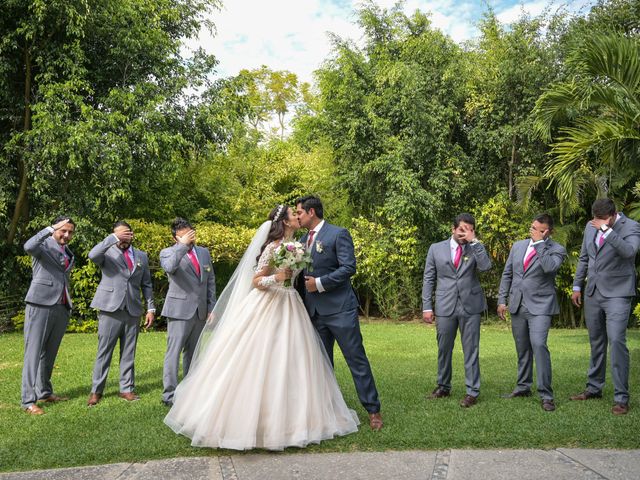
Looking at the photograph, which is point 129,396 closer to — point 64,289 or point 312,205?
point 64,289

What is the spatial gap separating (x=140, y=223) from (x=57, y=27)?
5.37 m

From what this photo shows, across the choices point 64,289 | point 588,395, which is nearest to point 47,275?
point 64,289

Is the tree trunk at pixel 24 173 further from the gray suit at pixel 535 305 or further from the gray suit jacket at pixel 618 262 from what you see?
the gray suit jacket at pixel 618 262

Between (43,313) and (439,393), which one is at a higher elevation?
(43,313)

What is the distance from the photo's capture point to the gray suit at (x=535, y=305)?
20.9ft

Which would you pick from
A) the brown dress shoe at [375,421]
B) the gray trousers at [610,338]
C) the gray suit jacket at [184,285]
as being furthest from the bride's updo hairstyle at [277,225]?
the gray trousers at [610,338]

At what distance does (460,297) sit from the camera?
260 inches

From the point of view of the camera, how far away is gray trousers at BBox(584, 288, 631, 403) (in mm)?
6102

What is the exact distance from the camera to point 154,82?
1622 centimetres

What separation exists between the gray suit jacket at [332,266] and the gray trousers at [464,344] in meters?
1.59

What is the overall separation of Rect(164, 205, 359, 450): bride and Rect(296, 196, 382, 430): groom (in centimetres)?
19

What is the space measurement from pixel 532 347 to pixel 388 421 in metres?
2.05

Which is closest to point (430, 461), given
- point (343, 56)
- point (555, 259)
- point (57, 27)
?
point (555, 259)

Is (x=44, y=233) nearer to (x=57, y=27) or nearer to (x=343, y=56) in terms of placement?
(x=57, y=27)
